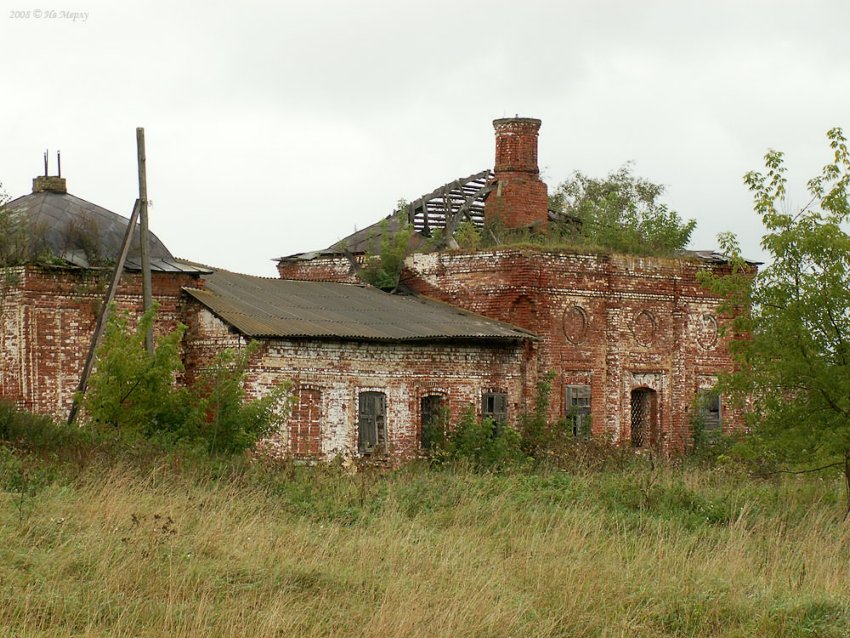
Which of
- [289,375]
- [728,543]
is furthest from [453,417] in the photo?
[728,543]

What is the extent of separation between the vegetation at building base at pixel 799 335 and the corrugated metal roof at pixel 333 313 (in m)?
7.76

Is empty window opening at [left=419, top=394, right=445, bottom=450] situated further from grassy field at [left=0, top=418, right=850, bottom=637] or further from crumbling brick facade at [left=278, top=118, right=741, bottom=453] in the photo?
grassy field at [left=0, top=418, right=850, bottom=637]

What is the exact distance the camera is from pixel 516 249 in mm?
26453

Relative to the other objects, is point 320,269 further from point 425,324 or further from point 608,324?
point 608,324

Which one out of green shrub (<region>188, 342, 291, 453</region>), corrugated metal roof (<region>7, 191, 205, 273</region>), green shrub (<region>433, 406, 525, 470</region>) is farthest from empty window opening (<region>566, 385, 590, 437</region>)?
green shrub (<region>188, 342, 291, 453</region>)

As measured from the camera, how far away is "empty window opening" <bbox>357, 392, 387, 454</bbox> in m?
22.7

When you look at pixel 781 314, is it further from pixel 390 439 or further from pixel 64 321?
pixel 64 321

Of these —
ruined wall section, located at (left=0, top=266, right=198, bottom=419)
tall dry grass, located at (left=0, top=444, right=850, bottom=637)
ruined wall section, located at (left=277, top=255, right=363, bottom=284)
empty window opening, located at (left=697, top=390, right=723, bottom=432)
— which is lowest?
tall dry grass, located at (left=0, top=444, right=850, bottom=637)

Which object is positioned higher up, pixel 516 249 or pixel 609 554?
pixel 516 249

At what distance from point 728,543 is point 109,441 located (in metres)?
7.49

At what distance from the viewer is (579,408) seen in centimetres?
2672

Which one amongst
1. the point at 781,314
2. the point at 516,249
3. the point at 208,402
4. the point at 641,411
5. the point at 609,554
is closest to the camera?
the point at 609,554

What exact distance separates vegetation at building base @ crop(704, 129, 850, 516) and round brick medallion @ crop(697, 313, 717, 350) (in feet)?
39.6

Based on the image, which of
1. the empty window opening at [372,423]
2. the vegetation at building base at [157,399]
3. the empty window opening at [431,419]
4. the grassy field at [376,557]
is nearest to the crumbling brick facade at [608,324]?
the empty window opening at [431,419]
